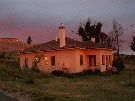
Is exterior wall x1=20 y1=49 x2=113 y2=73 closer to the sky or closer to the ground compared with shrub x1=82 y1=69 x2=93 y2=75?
→ closer to the sky

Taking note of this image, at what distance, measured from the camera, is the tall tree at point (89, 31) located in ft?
195

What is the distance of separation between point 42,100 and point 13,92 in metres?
2.95

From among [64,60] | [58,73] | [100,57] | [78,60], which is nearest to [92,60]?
[100,57]

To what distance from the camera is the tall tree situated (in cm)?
5950

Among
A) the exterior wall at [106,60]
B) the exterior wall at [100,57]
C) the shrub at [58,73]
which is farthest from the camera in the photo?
the exterior wall at [106,60]

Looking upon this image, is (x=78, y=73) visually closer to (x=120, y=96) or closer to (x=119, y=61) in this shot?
(x=119, y=61)

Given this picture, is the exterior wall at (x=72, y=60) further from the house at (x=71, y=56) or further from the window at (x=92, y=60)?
the window at (x=92, y=60)

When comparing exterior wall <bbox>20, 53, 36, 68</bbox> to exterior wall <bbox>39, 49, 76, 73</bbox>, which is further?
exterior wall <bbox>20, 53, 36, 68</bbox>

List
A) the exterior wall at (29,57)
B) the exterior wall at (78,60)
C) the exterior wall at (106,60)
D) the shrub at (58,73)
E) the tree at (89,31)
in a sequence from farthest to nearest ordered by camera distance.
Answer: the tree at (89,31) → the exterior wall at (29,57) → the exterior wall at (106,60) → the exterior wall at (78,60) → the shrub at (58,73)

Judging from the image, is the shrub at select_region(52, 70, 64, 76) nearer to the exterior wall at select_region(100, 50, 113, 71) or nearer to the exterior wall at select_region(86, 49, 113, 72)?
the exterior wall at select_region(86, 49, 113, 72)

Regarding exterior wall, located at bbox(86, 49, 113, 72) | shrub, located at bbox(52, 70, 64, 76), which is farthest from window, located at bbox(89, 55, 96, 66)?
shrub, located at bbox(52, 70, 64, 76)

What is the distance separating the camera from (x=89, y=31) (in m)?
59.9

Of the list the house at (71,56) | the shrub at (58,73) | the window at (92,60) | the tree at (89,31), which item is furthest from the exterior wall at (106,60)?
the tree at (89,31)

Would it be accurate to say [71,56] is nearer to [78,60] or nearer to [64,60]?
[78,60]
